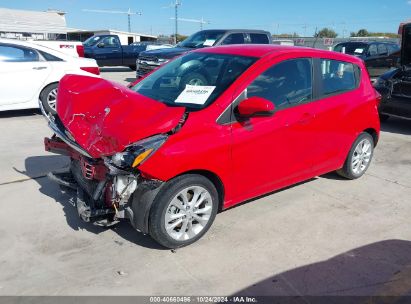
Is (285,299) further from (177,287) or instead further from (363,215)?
(363,215)

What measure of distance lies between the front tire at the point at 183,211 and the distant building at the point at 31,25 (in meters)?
35.2

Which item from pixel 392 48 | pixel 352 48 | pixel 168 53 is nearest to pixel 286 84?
pixel 168 53

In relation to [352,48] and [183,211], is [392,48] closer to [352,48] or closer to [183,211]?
[352,48]

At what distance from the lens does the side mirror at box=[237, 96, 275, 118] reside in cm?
351

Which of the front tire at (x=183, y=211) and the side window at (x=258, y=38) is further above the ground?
the side window at (x=258, y=38)

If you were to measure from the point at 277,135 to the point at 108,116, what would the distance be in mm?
1640

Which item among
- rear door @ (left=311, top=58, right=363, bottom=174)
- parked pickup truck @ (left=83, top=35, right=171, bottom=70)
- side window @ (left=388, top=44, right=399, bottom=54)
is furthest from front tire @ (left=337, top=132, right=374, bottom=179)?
parked pickup truck @ (left=83, top=35, right=171, bottom=70)

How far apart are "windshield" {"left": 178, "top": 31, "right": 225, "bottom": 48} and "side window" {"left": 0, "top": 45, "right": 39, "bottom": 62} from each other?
5.38 metres

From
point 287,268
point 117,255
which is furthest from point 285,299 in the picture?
point 117,255

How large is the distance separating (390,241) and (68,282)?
2.87 m

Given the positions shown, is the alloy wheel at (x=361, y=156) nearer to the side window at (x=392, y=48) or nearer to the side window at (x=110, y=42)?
the side window at (x=392, y=48)

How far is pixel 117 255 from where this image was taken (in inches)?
135

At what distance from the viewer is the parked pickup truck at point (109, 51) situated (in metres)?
18.0

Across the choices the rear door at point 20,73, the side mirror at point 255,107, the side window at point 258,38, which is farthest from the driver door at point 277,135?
the side window at point 258,38
